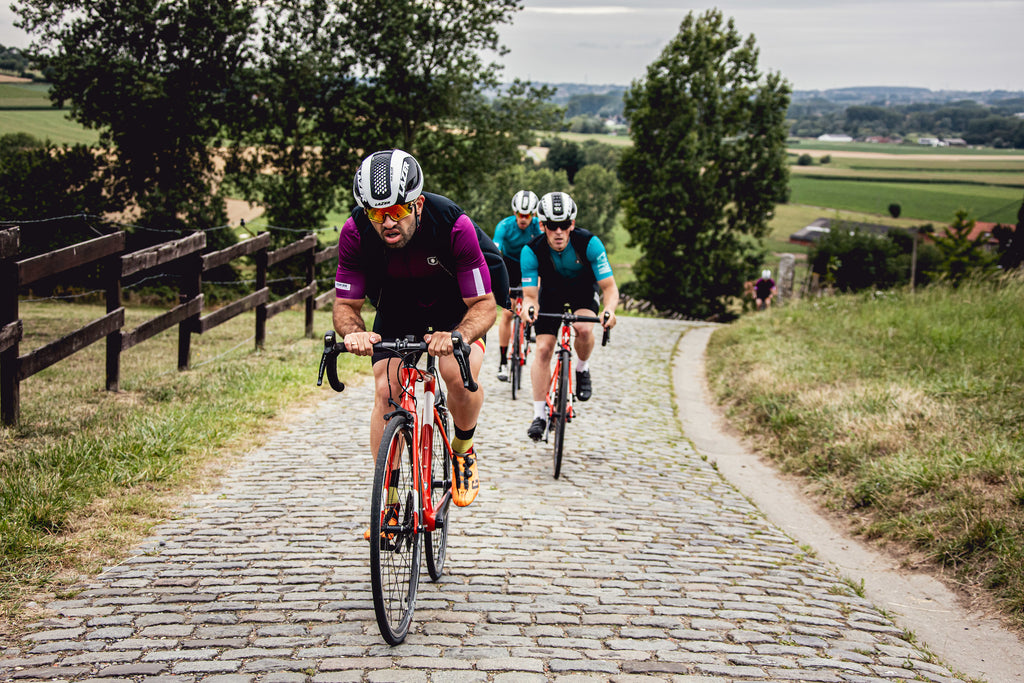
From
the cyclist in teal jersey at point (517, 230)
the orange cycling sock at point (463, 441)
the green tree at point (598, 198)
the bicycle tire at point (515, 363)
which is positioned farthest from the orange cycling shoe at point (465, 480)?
the green tree at point (598, 198)

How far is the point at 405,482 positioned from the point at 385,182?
148 cm

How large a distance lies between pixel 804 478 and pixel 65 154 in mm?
26675

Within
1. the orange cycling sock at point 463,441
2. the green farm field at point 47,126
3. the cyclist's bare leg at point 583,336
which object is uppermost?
the green farm field at point 47,126

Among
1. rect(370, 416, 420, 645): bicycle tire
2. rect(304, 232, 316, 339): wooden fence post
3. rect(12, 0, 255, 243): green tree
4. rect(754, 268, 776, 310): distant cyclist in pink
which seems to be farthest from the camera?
rect(12, 0, 255, 243): green tree

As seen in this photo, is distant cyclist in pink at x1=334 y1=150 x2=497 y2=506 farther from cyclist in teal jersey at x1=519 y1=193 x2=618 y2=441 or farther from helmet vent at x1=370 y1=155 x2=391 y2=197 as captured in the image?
cyclist in teal jersey at x1=519 y1=193 x2=618 y2=441

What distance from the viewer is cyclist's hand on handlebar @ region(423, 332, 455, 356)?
4141 millimetres

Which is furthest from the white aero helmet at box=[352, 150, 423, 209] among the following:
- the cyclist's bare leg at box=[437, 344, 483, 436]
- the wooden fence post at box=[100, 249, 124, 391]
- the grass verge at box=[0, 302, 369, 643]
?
the wooden fence post at box=[100, 249, 124, 391]

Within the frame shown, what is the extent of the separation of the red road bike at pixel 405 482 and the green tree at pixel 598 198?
8164cm

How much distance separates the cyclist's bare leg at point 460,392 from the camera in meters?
4.69

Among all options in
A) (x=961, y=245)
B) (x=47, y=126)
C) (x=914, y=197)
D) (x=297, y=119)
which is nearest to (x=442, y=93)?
(x=297, y=119)

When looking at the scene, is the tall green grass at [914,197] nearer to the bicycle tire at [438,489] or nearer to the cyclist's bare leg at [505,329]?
the cyclist's bare leg at [505,329]

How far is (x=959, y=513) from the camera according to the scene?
629 cm

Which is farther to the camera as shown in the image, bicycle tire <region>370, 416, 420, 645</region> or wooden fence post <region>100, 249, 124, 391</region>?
wooden fence post <region>100, 249, 124, 391</region>

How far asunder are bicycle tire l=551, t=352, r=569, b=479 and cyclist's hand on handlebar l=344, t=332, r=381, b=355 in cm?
335
